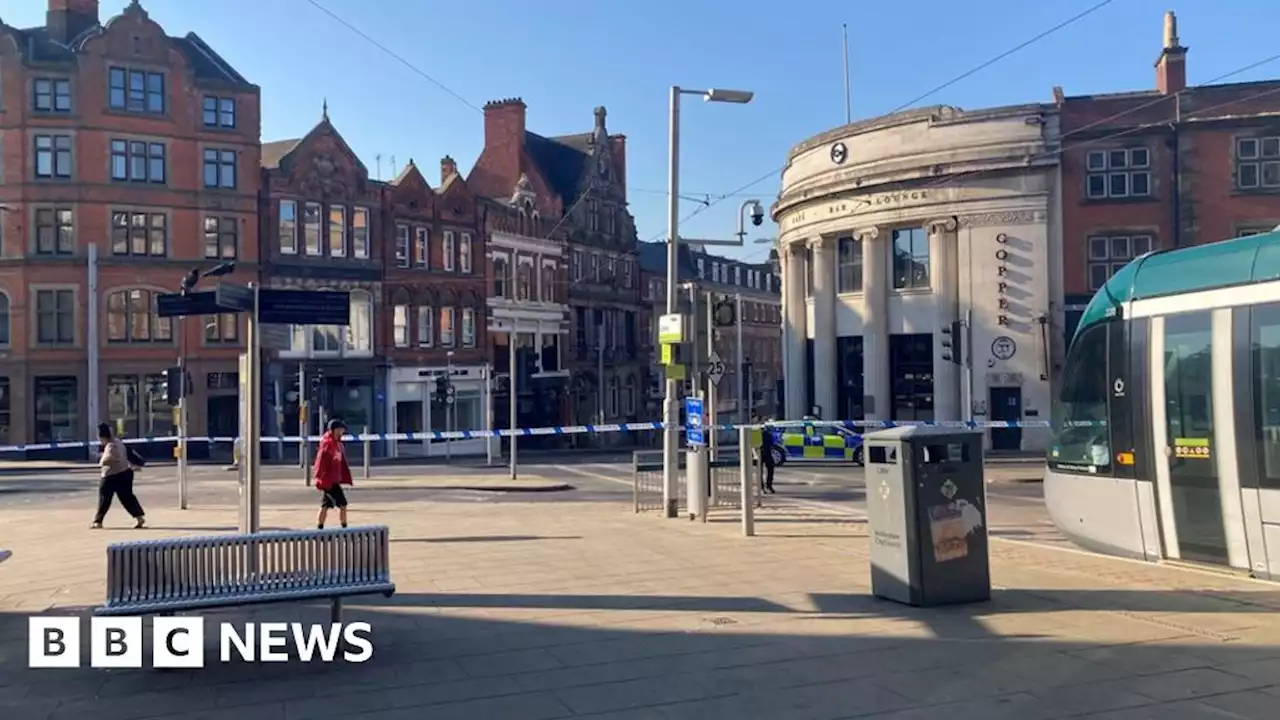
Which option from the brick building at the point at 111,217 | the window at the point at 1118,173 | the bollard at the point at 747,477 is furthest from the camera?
the brick building at the point at 111,217

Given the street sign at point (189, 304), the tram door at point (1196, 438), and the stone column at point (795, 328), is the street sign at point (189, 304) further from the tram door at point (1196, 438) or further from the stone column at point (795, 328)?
the stone column at point (795, 328)

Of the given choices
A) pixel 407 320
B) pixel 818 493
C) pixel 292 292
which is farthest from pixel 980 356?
pixel 292 292

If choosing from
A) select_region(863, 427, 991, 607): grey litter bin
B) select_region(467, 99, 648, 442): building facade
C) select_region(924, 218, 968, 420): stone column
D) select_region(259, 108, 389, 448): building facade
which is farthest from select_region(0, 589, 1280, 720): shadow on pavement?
select_region(467, 99, 648, 442): building facade

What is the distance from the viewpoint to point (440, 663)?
7410mm

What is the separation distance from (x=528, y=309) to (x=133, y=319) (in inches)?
741

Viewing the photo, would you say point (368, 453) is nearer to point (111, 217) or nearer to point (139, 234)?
point (139, 234)

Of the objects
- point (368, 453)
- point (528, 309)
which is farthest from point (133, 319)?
point (528, 309)

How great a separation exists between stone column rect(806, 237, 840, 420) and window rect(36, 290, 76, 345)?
27.7 m

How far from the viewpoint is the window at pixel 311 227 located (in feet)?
147

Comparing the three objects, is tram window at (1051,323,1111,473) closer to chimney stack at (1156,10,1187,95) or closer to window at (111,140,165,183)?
chimney stack at (1156,10,1187,95)

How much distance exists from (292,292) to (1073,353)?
330 inches

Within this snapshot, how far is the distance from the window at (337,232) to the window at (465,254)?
6.27 metres

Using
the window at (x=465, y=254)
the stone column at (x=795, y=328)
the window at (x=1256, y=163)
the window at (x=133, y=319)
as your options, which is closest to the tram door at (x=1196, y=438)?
the window at (x=1256, y=163)

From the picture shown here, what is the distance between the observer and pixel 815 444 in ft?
107
